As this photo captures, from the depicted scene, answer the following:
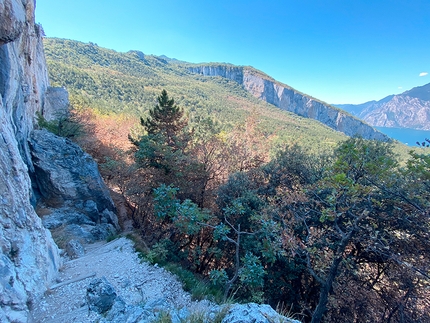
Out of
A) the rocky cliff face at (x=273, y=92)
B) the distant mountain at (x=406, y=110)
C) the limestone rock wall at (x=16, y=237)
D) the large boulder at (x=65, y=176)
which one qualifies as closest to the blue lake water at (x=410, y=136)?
the limestone rock wall at (x=16, y=237)

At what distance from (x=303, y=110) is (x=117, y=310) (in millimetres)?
177777

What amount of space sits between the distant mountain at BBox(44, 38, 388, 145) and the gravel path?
12.7m

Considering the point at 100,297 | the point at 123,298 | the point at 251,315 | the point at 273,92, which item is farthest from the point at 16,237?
the point at 273,92

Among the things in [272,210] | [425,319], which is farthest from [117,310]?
[425,319]

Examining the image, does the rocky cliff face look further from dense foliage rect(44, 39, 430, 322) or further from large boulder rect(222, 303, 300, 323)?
large boulder rect(222, 303, 300, 323)

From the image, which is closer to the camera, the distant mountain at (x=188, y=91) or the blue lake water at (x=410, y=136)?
the blue lake water at (x=410, y=136)

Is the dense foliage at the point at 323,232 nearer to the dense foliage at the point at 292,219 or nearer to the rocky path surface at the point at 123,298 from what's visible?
the dense foliage at the point at 292,219

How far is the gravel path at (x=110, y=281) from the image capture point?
15.8 feet

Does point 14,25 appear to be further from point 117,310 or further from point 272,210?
point 272,210

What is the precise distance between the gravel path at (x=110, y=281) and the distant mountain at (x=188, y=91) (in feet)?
41.8

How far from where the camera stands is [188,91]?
87375 millimetres

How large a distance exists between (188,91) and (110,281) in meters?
87.7

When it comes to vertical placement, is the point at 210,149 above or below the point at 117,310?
above

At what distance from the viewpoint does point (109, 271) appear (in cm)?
683
